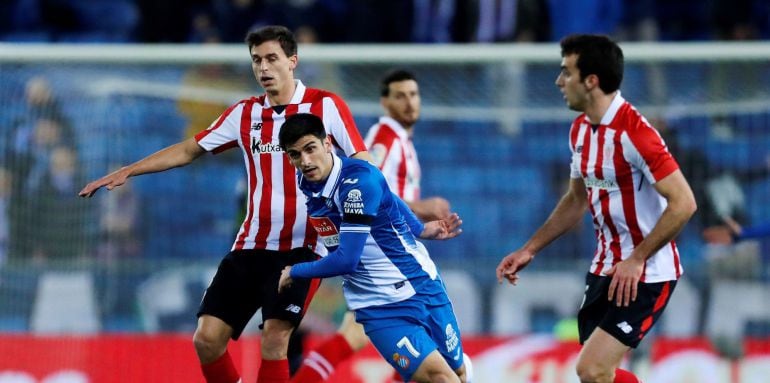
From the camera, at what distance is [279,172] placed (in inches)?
254

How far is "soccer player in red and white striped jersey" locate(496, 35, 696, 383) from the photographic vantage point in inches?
240

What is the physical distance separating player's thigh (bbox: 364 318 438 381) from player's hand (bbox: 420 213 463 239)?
44 centimetres

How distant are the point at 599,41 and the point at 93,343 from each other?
213 inches

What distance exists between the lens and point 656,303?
634cm

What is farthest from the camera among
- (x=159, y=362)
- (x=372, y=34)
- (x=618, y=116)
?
(x=372, y=34)

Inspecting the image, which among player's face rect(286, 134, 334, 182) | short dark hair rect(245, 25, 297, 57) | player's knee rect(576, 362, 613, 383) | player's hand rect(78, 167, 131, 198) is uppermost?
short dark hair rect(245, 25, 297, 57)

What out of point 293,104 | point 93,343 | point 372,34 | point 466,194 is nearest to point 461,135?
point 466,194

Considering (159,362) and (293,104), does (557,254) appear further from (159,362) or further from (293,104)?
(293,104)

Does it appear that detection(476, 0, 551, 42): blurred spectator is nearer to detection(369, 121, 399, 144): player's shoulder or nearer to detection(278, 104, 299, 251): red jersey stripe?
detection(369, 121, 399, 144): player's shoulder

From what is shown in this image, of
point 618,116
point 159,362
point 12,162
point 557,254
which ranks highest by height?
point 618,116

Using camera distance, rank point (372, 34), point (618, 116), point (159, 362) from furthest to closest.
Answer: point (372, 34) → point (159, 362) → point (618, 116)

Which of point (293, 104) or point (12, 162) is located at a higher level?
point (293, 104)

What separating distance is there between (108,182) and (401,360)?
5.59 feet

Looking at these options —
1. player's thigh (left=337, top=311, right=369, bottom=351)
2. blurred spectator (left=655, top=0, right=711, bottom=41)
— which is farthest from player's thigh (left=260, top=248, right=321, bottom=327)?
blurred spectator (left=655, top=0, right=711, bottom=41)
